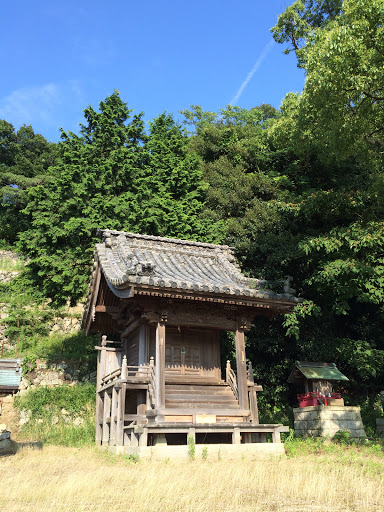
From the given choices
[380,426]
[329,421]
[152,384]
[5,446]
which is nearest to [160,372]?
[152,384]

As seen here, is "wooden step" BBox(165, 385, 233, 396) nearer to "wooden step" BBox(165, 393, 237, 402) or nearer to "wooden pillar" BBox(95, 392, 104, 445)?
"wooden step" BBox(165, 393, 237, 402)

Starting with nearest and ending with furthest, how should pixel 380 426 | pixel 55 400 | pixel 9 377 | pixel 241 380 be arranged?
pixel 9 377 → pixel 241 380 → pixel 380 426 → pixel 55 400

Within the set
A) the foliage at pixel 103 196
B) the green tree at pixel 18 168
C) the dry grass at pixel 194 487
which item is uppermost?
the green tree at pixel 18 168

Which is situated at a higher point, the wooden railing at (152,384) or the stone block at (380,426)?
the wooden railing at (152,384)

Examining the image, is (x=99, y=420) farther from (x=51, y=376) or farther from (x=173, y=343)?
(x=51, y=376)

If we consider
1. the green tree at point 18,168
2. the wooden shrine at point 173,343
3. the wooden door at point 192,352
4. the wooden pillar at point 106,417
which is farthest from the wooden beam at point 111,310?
the green tree at point 18,168

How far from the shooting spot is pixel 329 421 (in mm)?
14586

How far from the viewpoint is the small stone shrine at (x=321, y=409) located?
14.6m

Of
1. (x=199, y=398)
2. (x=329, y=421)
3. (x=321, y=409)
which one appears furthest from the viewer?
(x=321, y=409)

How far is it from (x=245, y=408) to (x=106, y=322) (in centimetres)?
611

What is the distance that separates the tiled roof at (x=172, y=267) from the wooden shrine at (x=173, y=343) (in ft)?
0.10

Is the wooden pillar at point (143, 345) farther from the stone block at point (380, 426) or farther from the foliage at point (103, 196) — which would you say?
the foliage at point (103, 196)

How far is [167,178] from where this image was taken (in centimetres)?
2628

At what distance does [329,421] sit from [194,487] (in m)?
9.00
